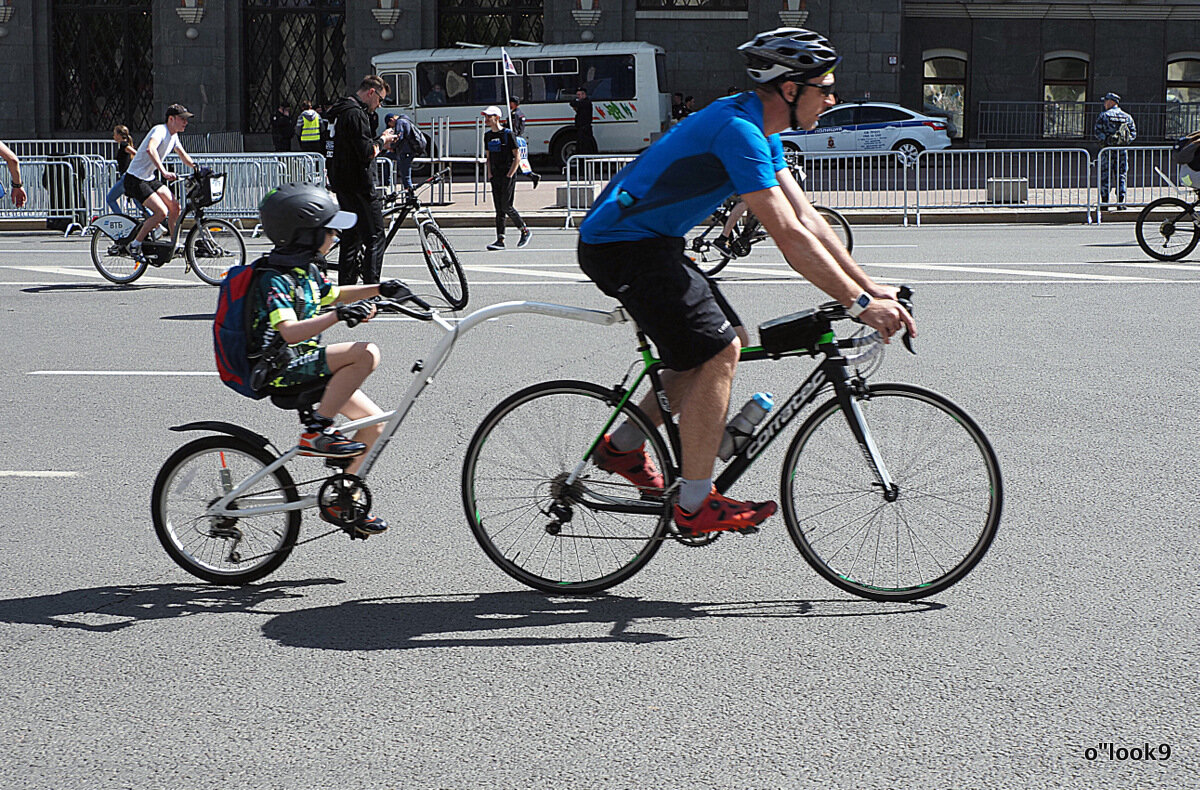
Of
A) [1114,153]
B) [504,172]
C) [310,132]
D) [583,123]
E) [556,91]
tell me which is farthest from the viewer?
[556,91]

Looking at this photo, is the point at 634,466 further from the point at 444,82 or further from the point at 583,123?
the point at 444,82

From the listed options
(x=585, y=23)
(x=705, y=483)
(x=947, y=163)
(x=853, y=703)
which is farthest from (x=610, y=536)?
(x=585, y=23)

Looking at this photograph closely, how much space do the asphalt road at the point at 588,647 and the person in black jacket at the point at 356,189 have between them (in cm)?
381

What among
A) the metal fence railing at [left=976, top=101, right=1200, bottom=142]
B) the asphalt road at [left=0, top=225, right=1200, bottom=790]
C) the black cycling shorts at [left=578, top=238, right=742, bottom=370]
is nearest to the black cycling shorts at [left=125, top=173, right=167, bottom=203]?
the asphalt road at [left=0, top=225, right=1200, bottom=790]

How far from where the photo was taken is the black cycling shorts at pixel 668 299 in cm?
462

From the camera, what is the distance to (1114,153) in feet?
74.6

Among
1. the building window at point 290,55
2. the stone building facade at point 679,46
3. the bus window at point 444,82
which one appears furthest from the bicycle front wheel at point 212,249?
the building window at point 290,55

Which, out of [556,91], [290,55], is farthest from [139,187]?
[290,55]

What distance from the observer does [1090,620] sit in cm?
462

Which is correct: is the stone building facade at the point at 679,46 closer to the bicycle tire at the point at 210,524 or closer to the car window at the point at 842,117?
the car window at the point at 842,117

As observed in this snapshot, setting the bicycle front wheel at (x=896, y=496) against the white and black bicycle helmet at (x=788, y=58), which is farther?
the bicycle front wheel at (x=896, y=496)

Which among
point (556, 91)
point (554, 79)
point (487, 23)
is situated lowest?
point (556, 91)

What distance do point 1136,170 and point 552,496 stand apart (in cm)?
2089

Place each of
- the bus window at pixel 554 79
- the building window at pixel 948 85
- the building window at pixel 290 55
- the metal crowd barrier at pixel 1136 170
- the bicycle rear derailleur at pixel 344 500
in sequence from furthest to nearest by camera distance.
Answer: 1. the building window at pixel 948 85
2. the building window at pixel 290 55
3. the bus window at pixel 554 79
4. the metal crowd barrier at pixel 1136 170
5. the bicycle rear derailleur at pixel 344 500
